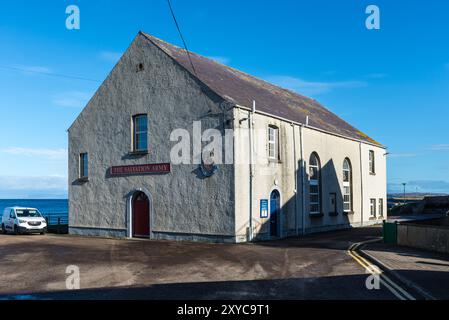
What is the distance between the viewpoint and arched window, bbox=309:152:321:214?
27.6 meters

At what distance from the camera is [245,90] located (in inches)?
1059

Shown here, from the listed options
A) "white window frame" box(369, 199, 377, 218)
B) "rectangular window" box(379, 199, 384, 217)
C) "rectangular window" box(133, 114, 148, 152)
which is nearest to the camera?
"rectangular window" box(133, 114, 148, 152)

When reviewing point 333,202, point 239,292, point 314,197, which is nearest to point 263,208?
point 314,197

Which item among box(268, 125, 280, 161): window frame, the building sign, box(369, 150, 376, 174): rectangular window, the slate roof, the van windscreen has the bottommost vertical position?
the van windscreen

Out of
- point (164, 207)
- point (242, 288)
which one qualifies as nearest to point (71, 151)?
point (164, 207)

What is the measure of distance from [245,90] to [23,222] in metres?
15.8

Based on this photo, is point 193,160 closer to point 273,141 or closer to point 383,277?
point 273,141

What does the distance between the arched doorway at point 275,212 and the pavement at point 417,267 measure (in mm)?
5526

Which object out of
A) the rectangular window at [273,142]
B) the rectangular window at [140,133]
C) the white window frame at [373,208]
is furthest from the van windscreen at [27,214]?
the white window frame at [373,208]

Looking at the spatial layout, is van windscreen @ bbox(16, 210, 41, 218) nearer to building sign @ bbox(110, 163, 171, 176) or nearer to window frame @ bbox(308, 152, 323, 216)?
building sign @ bbox(110, 163, 171, 176)

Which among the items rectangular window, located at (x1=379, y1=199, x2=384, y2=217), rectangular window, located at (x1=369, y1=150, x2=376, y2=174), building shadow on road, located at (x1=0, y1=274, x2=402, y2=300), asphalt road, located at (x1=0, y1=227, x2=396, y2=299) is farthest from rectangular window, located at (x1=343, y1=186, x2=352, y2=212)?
building shadow on road, located at (x1=0, y1=274, x2=402, y2=300)

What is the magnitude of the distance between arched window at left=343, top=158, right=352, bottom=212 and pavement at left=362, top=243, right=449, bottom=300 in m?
13.1
